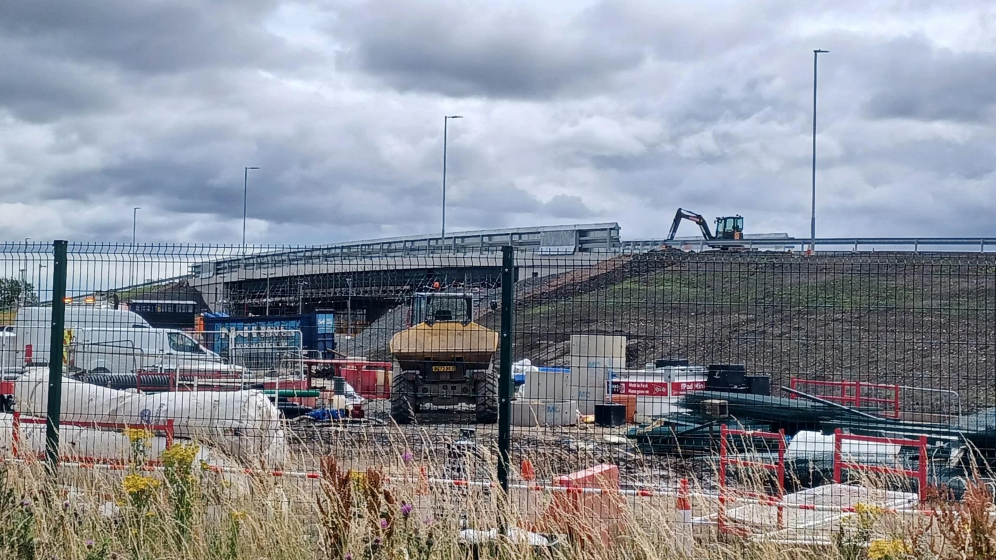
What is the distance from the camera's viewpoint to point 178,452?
6.10m

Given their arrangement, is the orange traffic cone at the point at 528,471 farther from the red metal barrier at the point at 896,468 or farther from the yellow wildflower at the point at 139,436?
the yellow wildflower at the point at 139,436

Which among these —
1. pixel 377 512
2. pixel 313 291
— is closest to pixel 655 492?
pixel 377 512

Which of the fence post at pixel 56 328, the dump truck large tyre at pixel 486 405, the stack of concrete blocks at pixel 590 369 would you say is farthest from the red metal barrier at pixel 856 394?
the fence post at pixel 56 328

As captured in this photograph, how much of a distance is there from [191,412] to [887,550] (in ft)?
22.5

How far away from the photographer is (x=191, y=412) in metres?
9.48

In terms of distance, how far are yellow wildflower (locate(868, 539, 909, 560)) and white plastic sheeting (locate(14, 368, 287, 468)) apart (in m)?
4.12

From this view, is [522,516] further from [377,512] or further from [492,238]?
[492,238]

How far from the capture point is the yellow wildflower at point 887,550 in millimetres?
4879

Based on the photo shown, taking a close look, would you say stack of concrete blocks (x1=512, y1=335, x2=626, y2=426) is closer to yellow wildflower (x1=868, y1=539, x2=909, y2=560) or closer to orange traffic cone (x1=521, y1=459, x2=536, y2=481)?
orange traffic cone (x1=521, y1=459, x2=536, y2=481)

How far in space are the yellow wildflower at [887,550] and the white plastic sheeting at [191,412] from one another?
162 inches

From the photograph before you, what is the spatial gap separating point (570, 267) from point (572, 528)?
2.18 metres

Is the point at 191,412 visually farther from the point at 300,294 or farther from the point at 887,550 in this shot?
the point at 887,550

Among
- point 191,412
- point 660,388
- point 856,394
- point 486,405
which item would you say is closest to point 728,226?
point 660,388

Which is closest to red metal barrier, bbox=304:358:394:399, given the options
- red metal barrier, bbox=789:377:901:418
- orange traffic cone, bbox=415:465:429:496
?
orange traffic cone, bbox=415:465:429:496
